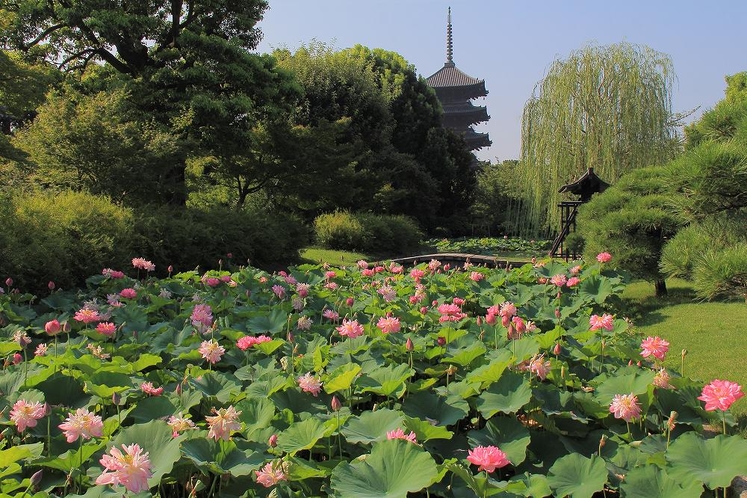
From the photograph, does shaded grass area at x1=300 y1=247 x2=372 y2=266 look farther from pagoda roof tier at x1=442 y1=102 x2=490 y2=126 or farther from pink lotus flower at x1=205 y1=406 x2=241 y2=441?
pagoda roof tier at x1=442 y1=102 x2=490 y2=126

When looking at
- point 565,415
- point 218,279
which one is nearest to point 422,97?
point 218,279

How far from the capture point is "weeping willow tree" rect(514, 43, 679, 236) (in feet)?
37.3

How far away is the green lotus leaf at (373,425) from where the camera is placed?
152 cm

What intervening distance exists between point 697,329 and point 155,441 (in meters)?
4.12

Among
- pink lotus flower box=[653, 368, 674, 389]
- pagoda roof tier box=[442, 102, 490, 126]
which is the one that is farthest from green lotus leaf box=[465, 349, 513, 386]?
pagoda roof tier box=[442, 102, 490, 126]

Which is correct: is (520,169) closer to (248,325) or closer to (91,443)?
(248,325)

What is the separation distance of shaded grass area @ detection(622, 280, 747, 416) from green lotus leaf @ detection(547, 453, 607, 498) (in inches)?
45.1

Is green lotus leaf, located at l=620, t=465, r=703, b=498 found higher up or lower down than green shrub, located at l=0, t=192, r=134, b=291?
lower down

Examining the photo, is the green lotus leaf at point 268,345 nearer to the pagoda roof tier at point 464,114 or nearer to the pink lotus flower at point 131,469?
the pink lotus flower at point 131,469

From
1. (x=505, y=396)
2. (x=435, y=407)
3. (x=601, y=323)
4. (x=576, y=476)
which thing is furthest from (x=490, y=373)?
(x=601, y=323)

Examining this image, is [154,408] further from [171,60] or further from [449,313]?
[171,60]

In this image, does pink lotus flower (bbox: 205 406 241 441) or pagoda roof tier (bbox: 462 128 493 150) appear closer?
pink lotus flower (bbox: 205 406 241 441)

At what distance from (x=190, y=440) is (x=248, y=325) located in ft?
4.35

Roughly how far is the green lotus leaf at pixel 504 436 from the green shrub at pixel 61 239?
416 cm
